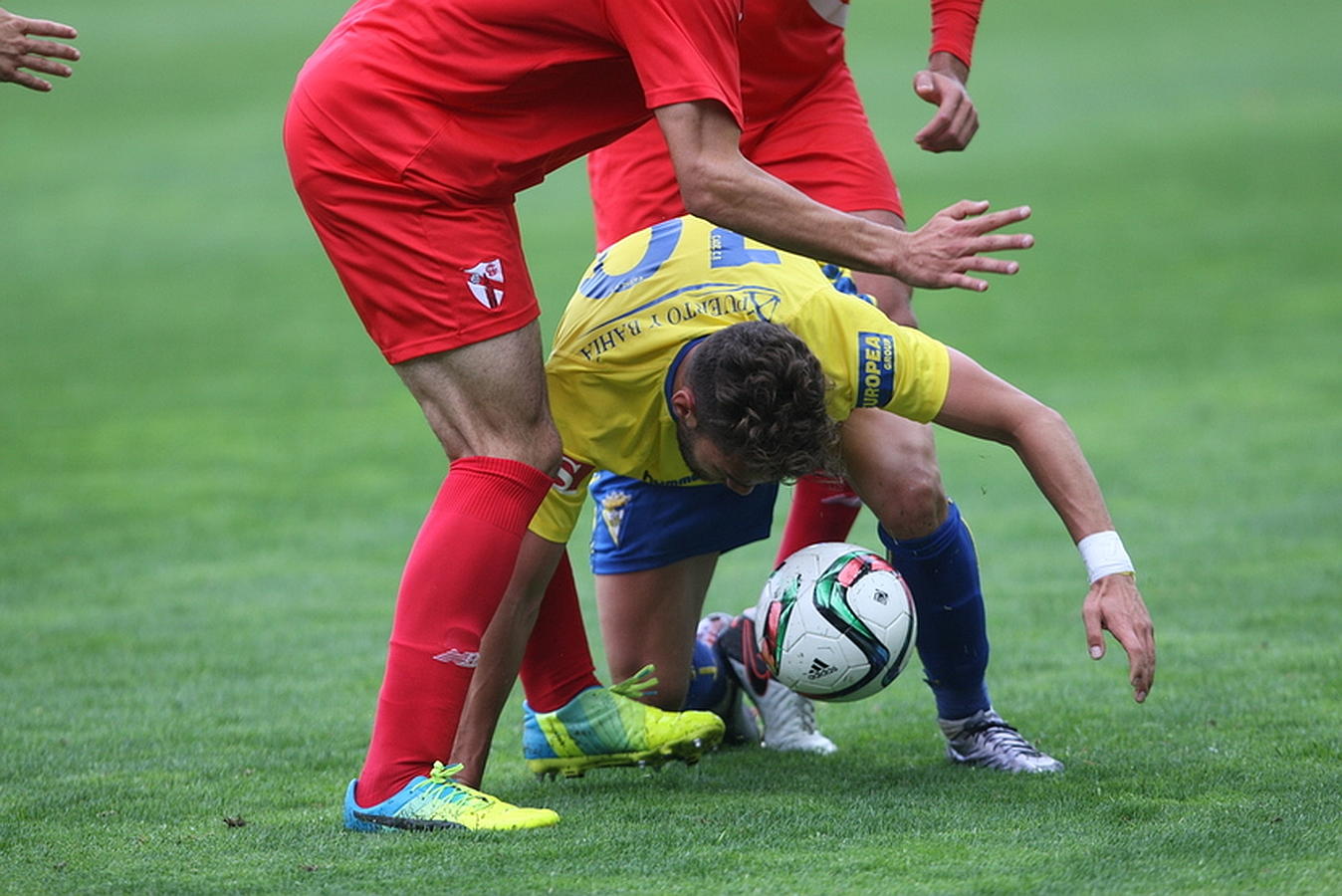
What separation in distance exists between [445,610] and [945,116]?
2.26 metres

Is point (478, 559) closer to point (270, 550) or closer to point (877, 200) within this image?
point (877, 200)

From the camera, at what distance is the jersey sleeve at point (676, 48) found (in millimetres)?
3996

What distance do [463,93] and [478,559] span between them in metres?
1.08

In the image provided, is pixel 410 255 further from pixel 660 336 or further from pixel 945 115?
pixel 945 115

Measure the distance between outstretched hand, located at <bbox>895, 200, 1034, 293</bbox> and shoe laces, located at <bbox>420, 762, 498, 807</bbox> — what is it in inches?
58.8

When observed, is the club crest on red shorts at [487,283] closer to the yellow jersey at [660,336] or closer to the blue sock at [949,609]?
the yellow jersey at [660,336]

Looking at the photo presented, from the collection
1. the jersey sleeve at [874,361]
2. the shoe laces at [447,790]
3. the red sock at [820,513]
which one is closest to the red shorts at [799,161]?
the red sock at [820,513]

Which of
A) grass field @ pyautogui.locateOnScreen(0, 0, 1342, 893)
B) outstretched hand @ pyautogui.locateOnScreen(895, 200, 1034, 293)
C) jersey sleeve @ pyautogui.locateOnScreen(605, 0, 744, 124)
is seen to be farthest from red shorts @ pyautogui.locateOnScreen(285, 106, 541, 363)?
grass field @ pyautogui.locateOnScreen(0, 0, 1342, 893)

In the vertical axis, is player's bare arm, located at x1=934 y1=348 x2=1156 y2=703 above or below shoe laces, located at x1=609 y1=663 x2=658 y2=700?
above

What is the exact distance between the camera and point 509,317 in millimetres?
4270

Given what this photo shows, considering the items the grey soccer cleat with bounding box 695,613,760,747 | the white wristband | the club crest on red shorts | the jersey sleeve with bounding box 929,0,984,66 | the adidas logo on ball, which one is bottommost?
the grey soccer cleat with bounding box 695,613,760,747

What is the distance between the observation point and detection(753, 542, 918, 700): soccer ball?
4.62m

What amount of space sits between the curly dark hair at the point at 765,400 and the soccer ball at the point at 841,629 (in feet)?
1.74

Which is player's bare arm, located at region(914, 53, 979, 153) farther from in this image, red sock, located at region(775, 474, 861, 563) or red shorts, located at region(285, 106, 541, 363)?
red shorts, located at region(285, 106, 541, 363)
